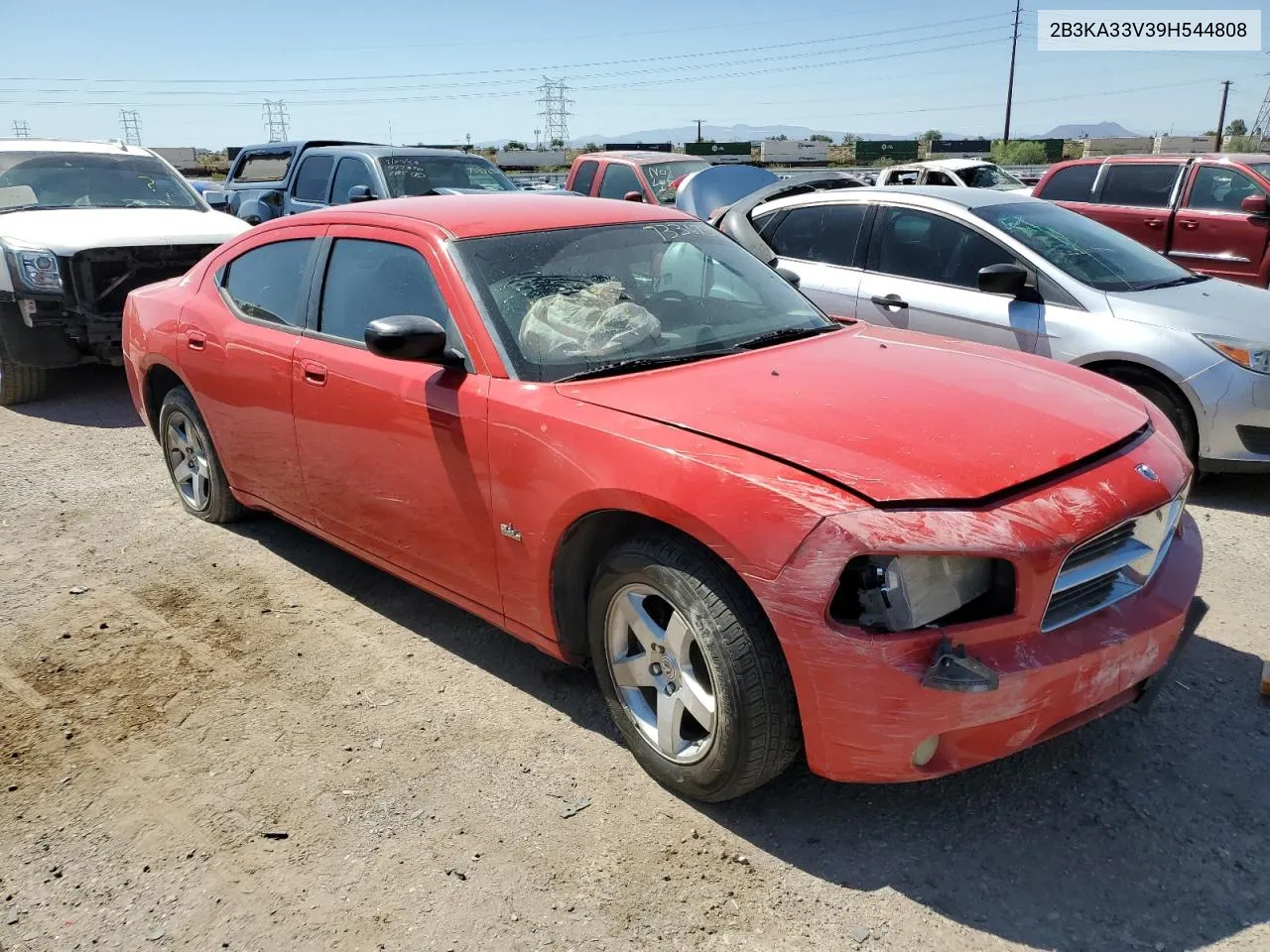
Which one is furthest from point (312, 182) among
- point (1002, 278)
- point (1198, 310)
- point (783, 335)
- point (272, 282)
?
point (1198, 310)

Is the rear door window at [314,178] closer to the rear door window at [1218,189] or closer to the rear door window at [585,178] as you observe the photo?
the rear door window at [585,178]

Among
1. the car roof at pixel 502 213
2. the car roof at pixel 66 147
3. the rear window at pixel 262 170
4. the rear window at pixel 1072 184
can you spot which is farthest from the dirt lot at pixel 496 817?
→ the rear window at pixel 262 170

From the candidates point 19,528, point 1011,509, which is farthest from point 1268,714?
point 19,528

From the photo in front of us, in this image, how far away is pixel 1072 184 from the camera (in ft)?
36.6

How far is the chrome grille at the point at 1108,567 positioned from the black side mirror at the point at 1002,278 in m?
3.01

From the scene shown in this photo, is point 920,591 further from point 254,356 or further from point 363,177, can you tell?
point 363,177

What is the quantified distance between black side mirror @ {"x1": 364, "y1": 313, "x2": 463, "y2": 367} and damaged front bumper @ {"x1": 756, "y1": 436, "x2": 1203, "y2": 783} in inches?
57.6

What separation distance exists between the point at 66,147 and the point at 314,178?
2802 millimetres

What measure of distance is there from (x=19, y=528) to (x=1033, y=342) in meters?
5.71

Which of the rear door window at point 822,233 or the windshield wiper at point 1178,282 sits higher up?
the rear door window at point 822,233

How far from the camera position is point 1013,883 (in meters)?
2.59

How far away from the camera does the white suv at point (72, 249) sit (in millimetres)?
7391

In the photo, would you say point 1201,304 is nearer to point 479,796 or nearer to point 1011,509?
point 1011,509

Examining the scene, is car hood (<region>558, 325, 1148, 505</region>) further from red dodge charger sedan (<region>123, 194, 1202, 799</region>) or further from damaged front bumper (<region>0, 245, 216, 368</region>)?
damaged front bumper (<region>0, 245, 216, 368</region>)
